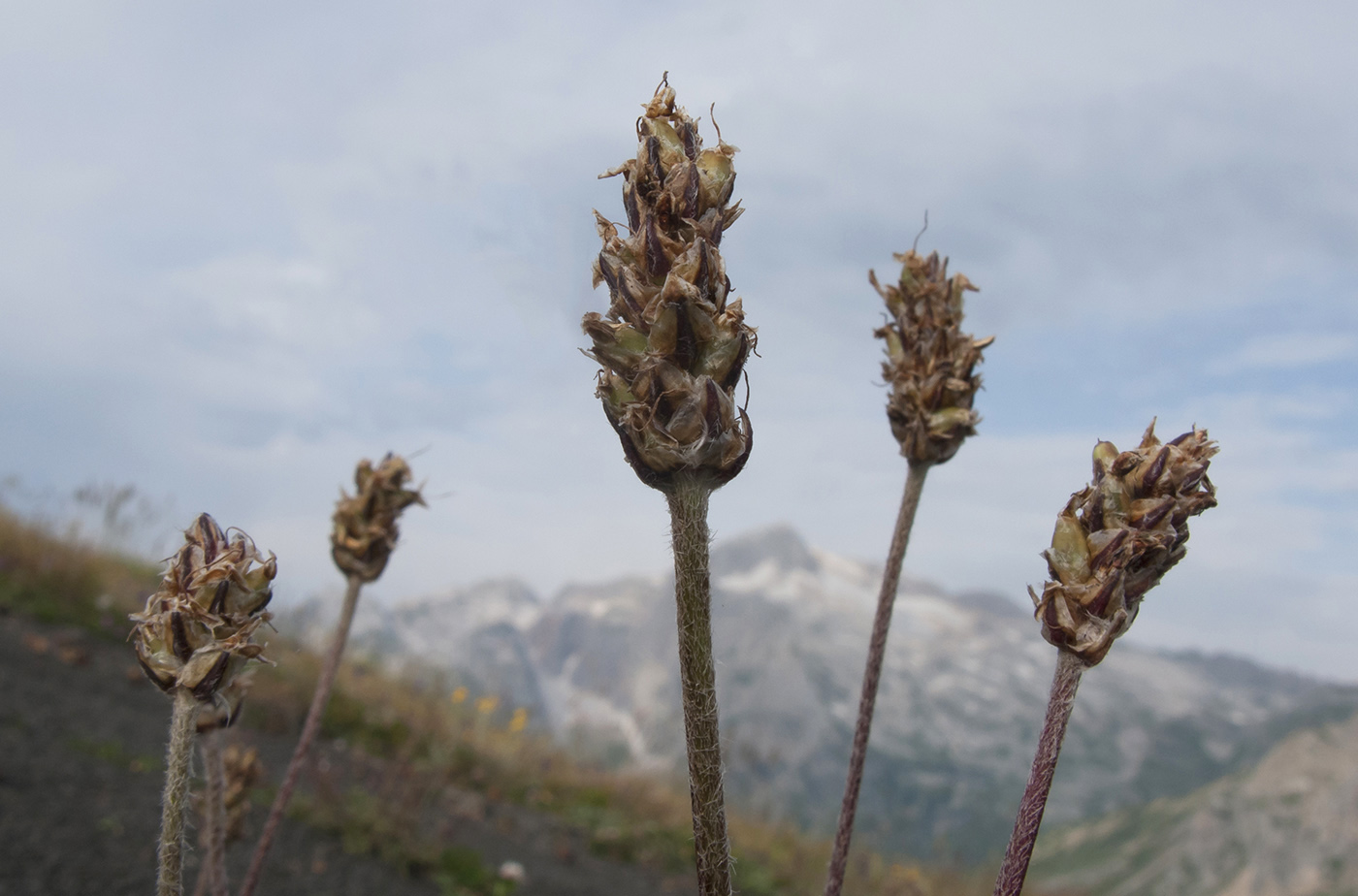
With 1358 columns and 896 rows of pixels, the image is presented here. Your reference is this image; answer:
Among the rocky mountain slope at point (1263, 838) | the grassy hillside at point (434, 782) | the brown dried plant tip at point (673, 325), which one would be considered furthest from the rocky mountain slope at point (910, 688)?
the brown dried plant tip at point (673, 325)

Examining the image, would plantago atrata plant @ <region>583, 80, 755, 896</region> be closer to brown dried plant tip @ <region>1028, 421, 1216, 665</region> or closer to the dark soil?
brown dried plant tip @ <region>1028, 421, 1216, 665</region>

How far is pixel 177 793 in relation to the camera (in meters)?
1.48

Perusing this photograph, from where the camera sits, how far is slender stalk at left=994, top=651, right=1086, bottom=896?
1.28m

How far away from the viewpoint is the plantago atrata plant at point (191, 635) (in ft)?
4.77

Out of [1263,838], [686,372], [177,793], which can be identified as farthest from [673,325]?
[1263,838]

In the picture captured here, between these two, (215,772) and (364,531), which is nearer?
(215,772)

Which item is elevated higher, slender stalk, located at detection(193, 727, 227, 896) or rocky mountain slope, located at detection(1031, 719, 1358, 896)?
slender stalk, located at detection(193, 727, 227, 896)

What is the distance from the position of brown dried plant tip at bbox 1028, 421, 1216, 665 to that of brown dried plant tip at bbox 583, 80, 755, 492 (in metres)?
0.56

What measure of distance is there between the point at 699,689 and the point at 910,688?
15842 cm

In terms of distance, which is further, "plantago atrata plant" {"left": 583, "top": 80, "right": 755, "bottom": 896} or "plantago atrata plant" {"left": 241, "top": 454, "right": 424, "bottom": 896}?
"plantago atrata plant" {"left": 241, "top": 454, "right": 424, "bottom": 896}

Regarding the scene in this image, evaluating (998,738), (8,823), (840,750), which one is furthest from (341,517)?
(998,738)

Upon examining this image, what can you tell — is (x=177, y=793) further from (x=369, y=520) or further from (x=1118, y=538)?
(x=1118, y=538)

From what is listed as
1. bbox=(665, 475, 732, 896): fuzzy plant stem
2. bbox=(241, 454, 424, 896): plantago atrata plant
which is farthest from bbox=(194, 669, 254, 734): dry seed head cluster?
bbox=(665, 475, 732, 896): fuzzy plant stem

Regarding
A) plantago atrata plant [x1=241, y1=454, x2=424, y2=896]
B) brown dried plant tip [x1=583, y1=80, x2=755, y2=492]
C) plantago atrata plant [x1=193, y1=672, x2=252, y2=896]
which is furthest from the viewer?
plantago atrata plant [x1=241, y1=454, x2=424, y2=896]
